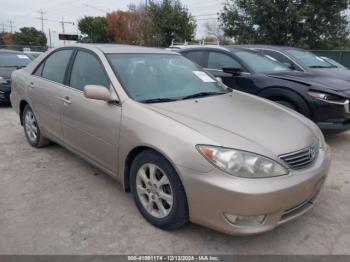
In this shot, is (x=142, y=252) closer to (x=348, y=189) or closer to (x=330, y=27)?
(x=348, y=189)

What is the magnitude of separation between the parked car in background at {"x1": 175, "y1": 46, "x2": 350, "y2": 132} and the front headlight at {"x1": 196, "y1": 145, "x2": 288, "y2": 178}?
9.58ft

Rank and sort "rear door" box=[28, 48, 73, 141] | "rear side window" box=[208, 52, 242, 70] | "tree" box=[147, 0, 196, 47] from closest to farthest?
"rear door" box=[28, 48, 73, 141] → "rear side window" box=[208, 52, 242, 70] → "tree" box=[147, 0, 196, 47]

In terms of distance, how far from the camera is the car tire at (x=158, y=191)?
249 cm

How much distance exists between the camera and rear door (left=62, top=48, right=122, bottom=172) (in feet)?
9.92

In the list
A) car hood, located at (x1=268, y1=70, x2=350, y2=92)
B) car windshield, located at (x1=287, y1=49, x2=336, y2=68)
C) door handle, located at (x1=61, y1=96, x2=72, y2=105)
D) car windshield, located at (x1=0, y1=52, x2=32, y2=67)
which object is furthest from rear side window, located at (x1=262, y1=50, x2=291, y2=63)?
car windshield, located at (x1=0, y1=52, x2=32, y2=67)

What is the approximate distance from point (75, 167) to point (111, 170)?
1114mm

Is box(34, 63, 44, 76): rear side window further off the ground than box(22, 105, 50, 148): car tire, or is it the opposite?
box(34, 63, 44, 76): rear side window

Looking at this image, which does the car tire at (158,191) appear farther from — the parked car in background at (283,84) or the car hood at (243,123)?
the parked car in background at (283,84)

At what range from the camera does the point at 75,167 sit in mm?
4055

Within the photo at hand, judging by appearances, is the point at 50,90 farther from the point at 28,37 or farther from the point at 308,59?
the point at 28,37

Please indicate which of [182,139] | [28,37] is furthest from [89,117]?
[28,37]

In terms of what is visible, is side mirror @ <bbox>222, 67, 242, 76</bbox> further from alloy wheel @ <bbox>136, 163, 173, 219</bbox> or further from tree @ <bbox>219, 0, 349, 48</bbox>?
tree @ <bbox>219, 0, 349, 48</bbox>

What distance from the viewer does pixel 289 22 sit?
1780 cm

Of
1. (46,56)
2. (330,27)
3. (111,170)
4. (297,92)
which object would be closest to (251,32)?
(330,27)
